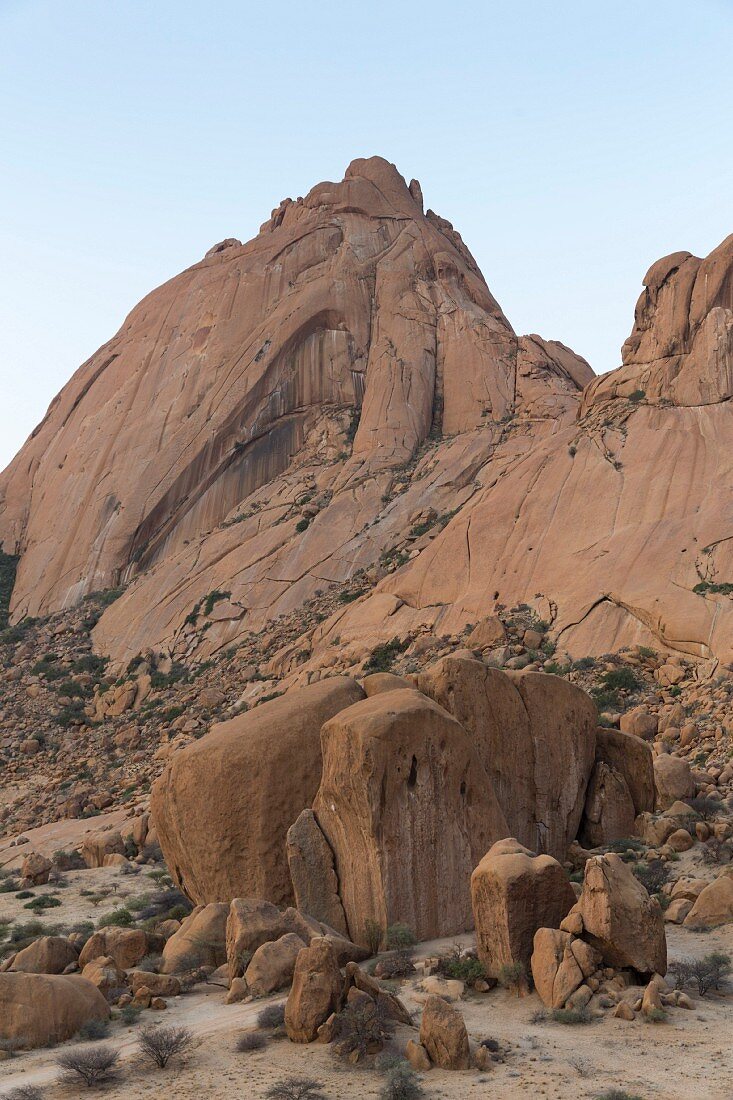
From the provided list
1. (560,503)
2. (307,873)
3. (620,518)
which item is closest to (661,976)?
(307,873)

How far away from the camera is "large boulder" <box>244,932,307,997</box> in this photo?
41.9ft

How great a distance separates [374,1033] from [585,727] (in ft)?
34.0

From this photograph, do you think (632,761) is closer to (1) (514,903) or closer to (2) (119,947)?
(1) (514,903)

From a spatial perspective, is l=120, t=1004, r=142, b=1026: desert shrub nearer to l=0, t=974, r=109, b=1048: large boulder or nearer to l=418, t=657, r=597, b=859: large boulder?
l=0, t=974, r=109, b=1048: large boulder

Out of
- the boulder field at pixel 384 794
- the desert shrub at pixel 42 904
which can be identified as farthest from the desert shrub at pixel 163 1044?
the desert shrub at pixel 42 904

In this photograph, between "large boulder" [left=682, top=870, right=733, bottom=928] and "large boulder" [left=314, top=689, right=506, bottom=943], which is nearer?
"large boulder" [left=682, top=870, right=733, bottom=928]

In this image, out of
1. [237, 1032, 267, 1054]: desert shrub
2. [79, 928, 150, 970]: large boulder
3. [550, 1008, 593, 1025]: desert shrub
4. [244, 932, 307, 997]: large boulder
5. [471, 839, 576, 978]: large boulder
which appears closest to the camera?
[237, 1032, 267, 1054]: desert shrub

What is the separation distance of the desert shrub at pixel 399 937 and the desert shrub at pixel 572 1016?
3.52 meters

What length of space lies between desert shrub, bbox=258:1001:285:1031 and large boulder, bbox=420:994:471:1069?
6.16 feet

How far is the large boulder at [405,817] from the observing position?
15203mm

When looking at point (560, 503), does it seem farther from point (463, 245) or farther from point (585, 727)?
point (463, 245)

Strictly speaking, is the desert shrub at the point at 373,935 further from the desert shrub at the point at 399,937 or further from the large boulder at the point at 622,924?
the large boulder at the point at 622,924

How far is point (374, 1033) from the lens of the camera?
10.7 metres

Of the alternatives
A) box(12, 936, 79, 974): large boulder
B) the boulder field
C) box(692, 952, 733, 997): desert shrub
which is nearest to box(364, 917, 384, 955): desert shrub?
the boulder field
